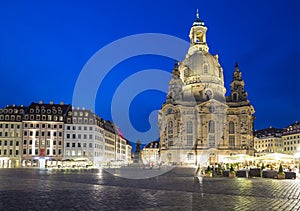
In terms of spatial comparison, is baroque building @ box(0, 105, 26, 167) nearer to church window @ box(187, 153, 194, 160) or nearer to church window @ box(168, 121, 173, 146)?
church window @ box(168, 121, 173, 146)

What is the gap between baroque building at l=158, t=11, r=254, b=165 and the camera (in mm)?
99000

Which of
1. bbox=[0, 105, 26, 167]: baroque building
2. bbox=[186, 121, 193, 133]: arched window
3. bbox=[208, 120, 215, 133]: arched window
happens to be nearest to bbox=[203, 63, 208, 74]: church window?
bbox=[208, 120, 215, 133]: arched window

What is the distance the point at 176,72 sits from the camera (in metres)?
117

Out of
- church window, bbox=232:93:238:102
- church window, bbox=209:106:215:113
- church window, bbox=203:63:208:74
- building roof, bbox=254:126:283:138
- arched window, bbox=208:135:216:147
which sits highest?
church window, bbox=203:63:208:74

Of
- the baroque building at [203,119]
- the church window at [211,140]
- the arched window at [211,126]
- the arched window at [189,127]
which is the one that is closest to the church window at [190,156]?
the baroque building at [203,119]

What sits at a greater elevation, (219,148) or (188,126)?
(188,126)

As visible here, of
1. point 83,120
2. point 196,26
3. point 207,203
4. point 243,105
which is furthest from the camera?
point 196,26

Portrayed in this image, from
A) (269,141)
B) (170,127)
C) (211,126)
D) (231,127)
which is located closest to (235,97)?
(231,127)

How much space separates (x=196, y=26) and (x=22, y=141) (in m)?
74.0

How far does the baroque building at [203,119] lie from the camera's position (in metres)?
99.0

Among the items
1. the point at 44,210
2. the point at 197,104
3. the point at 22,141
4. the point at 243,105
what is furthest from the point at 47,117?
the point at 44,210

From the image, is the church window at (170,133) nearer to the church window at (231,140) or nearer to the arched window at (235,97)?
the church window at (231,140)

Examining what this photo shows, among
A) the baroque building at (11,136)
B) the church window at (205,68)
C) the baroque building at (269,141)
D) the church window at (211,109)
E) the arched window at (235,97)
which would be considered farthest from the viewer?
the baroque building at (269,141)

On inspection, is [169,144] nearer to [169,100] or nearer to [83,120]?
[169,100]
